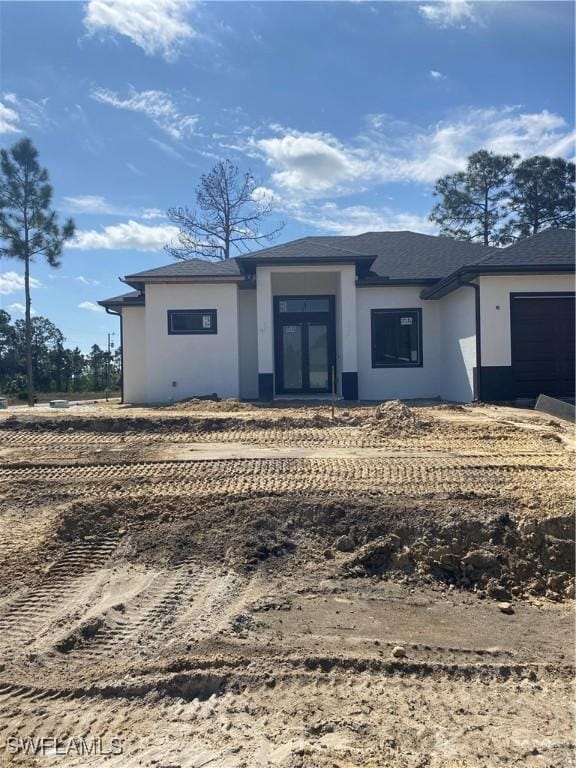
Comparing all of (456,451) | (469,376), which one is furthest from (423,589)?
(469,376)

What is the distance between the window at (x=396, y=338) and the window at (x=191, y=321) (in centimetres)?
465

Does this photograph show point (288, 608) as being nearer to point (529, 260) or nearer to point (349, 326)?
point (529, 260)

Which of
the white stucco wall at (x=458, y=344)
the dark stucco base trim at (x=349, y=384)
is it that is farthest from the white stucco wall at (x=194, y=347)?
the white stucco wall at (x=458, y=344)

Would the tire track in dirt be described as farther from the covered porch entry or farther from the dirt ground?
the covered porch entry

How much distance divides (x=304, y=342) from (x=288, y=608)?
13.0 m

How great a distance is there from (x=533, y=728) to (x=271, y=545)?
8.82 ft

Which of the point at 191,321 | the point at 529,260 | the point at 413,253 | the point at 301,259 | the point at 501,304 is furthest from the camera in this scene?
the point at 413,253

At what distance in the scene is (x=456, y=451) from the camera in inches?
323

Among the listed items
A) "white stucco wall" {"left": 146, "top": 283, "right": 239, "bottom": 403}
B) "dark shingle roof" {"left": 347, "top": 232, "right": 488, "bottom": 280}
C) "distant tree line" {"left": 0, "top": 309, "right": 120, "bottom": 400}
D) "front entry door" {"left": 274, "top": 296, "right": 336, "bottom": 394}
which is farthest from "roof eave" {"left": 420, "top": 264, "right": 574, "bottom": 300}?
"distant tree line" {"left": 0, "top": 309, "right": 120, "bottom": 400}

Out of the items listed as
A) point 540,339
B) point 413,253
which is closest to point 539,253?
point 540,339

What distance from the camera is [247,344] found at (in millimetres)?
16594

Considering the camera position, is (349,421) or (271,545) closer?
(271,545)

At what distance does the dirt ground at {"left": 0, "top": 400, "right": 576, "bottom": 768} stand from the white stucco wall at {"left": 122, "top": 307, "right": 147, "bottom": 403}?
871 centimetres

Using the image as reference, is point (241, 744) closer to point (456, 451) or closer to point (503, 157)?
point (456, 451)
